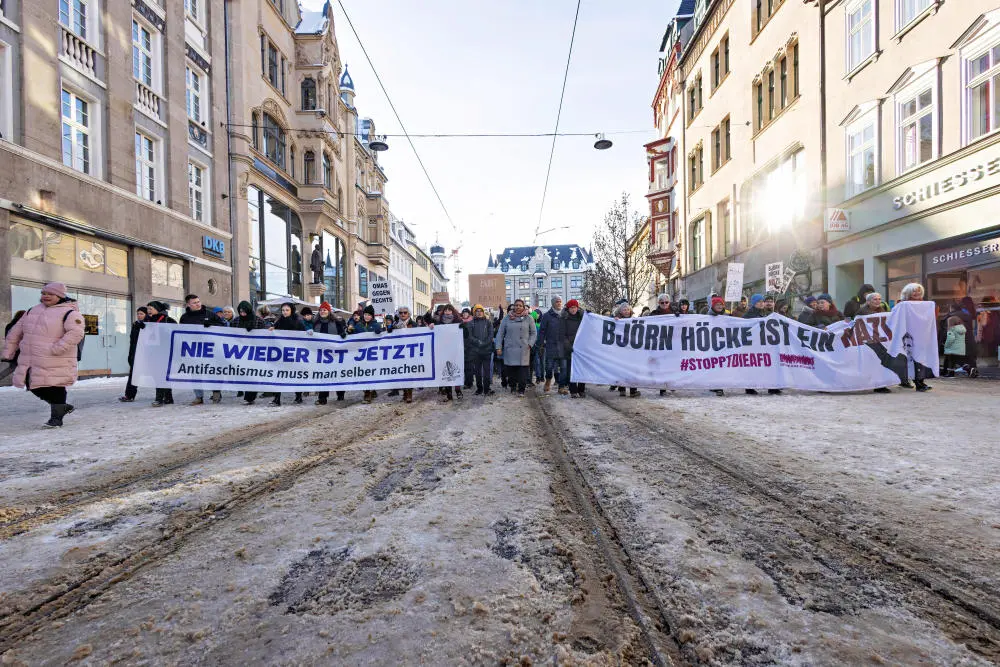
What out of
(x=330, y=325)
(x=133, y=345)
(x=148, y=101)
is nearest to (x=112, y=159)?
(x=148, y=101)

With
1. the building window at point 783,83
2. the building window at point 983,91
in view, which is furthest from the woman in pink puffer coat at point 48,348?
the building window at point 783,83

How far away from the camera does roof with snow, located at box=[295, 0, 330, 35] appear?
94.4 ft

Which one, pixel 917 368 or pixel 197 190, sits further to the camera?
pixel 197 190

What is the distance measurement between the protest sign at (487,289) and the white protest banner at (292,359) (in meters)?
14.6

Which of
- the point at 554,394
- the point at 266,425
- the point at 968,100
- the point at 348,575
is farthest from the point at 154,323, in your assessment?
the point at 968,100

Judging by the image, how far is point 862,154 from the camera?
48.9 feet

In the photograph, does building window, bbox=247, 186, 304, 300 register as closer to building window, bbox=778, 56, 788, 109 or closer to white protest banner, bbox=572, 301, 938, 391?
white protest banner, bbox=572, 301, 938, 391

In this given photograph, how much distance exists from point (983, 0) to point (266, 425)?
16.4m

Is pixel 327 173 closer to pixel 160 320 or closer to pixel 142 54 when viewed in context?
pixel 142 54

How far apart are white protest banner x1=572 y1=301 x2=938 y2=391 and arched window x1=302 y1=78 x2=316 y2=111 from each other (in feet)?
86.0

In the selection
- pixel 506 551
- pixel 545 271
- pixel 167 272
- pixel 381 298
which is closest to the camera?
pixel 506 551

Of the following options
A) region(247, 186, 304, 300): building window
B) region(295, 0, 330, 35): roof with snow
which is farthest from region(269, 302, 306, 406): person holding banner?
region(295, 0, 330, 35): roof with snow

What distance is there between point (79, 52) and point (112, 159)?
275cm

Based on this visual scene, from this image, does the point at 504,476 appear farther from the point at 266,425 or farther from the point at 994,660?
the point at 266,425
